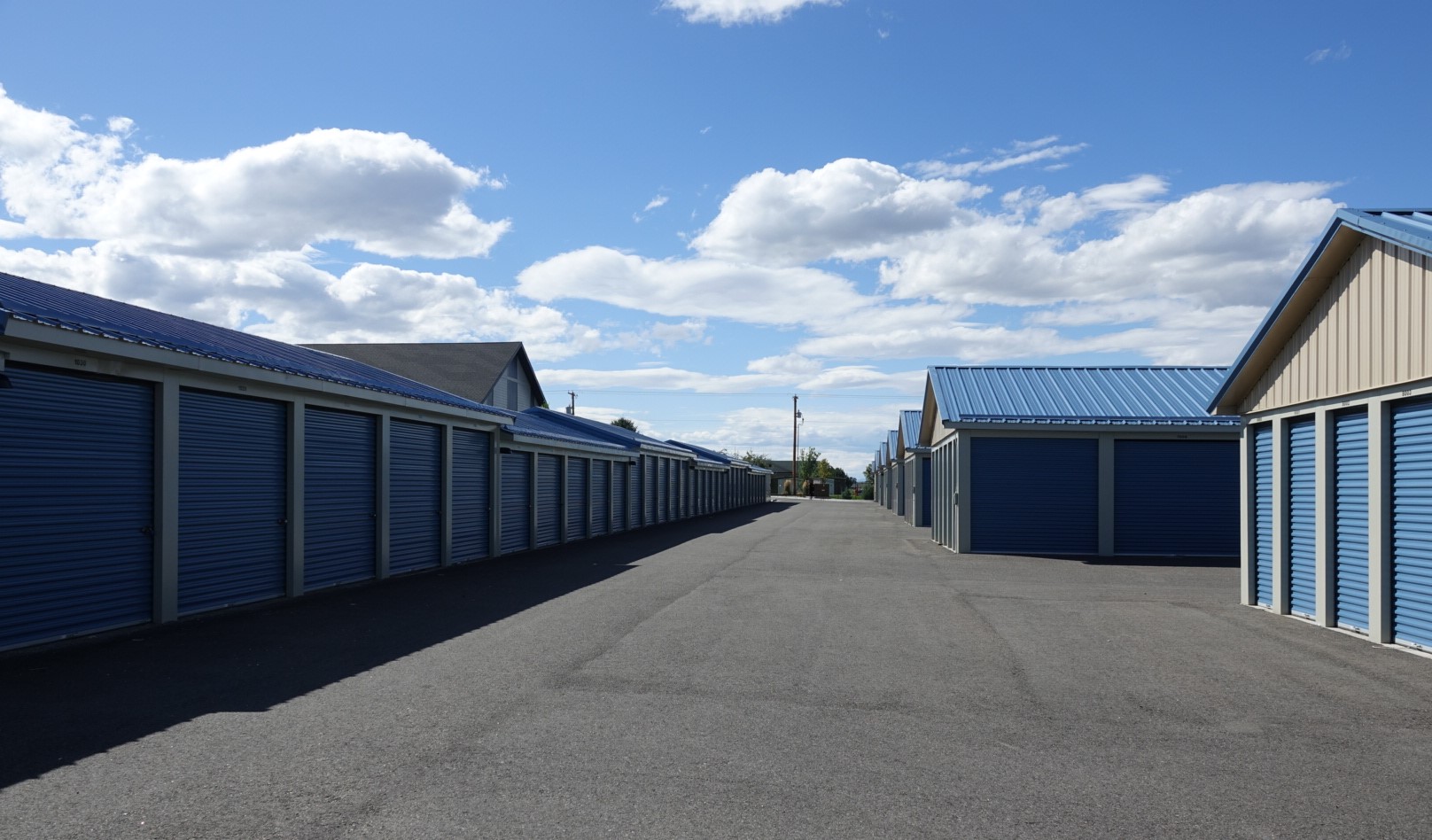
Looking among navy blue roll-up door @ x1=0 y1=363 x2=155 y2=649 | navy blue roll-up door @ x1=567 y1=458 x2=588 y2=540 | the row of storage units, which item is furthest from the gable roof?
navy blue roll-up door @ x1=0 y1=363 x2=155 y2=649

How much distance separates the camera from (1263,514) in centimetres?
1336

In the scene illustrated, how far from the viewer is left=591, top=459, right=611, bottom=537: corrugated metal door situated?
29.1 metres

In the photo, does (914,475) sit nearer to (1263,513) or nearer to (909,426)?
(909,426)

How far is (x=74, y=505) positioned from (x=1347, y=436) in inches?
541

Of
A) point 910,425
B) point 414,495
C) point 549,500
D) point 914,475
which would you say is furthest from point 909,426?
point 414,495

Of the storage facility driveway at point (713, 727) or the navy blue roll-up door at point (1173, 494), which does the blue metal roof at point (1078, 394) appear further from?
the storage facility driveway at point (713, 727)

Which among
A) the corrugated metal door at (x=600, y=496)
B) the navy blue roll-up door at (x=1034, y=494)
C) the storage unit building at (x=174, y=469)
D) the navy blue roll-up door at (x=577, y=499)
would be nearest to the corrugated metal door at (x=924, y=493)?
the corrugated metal door at (x=600, y=496)

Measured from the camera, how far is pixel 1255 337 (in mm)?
12781

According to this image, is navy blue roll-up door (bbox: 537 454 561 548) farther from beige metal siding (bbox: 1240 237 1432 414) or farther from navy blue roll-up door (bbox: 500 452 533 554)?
beige metal siding (bbox: 1240 237 1432 414)

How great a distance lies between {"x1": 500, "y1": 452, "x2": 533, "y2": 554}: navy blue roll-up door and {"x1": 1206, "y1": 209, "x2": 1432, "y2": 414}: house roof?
1425cm

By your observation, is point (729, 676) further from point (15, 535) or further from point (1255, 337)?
point (1255, 337)

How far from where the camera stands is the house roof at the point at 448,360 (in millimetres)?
49562

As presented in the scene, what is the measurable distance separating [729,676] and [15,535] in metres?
6.94

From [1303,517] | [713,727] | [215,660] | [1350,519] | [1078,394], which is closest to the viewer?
[713,727]
